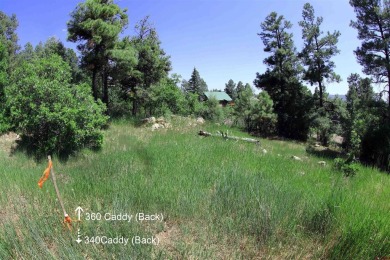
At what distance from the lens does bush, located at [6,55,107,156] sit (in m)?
9.75

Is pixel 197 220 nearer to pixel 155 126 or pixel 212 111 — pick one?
pixel 155 126

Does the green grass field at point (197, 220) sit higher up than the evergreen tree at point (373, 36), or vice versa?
the evergreen tree at point (373, 36)

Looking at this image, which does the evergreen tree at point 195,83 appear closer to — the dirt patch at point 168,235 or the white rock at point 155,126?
the white rock at point 155,126

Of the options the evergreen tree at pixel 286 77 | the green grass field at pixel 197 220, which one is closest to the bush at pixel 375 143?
the evergreen tree at pixel 286 77

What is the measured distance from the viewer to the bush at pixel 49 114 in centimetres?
975

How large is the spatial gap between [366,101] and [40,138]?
65.4ft

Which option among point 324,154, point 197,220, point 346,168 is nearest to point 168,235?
point 197,220

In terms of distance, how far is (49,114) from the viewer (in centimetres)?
941

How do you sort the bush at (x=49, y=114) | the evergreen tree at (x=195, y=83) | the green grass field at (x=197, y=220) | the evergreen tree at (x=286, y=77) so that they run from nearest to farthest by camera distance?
the green grass field at (x=197, y=220)
the bush at (x=49, y=114)
the evergreen tree at (x=286, y=77)
the evergreen tree at (x=195, y=83)

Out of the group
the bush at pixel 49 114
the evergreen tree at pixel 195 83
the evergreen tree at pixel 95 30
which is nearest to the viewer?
the bush at pixel 49 114

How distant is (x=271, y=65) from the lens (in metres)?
28.2

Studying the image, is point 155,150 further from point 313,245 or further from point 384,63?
point 384,63

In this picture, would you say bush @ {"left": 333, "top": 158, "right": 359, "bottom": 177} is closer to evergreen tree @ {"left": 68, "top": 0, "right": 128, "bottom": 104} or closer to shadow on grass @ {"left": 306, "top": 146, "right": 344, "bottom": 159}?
shadow on grass @ {"left": 306, "top": 146, "right": 344, "bottom": 159}

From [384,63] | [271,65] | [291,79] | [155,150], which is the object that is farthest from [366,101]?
[155,150]
